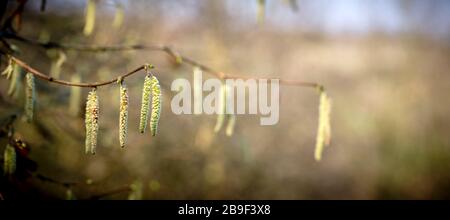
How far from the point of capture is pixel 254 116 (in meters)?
4.49

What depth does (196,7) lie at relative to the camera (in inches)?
142

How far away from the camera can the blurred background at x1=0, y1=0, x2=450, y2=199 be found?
228 cm

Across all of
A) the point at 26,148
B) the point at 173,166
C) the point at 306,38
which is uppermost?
the point at 306,38

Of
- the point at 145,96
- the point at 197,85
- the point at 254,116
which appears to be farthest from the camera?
the point at 254,116

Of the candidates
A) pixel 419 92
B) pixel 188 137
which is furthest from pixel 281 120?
pixel 419 92

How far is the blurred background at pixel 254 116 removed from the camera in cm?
228

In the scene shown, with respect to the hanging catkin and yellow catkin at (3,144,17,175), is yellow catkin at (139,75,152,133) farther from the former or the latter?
yellow catkin at (3,144,17,175)

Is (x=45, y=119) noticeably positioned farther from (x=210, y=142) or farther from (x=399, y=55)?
(x=399, y=55)

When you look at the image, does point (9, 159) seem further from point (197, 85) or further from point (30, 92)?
point (197, 85)

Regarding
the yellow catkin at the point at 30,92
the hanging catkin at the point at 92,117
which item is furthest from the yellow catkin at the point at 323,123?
the yellow catkin at the point at 30,92

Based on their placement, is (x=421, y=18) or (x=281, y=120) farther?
(x=421, y=18)

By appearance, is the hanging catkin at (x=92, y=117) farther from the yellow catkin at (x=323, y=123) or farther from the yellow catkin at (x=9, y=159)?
the yellow catkin at (x=323, y=123)

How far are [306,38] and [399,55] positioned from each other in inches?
72.3


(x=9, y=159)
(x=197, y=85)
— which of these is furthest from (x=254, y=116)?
(x=9, y=159)
